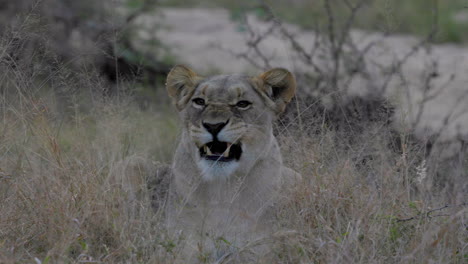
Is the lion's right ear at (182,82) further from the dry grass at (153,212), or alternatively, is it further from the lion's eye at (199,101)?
the dry grass at (153,212)

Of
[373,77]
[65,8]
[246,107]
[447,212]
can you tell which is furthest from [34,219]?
[65,8]

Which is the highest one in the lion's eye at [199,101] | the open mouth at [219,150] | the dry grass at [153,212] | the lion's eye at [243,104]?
the lion's eye at [243,104]

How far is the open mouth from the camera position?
3.68m

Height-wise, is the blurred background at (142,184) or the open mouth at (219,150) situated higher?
the open mouth at (219,150)

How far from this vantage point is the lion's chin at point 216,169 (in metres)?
3.66

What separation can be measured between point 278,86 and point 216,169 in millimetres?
620

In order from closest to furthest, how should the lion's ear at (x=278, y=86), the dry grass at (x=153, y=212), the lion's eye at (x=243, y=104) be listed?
the dry grass at (x=153, y=212), the lion's eye at (x=243, y=104), the lion's ear at (x=278, y=86)

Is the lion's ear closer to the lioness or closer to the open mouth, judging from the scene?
the lioness

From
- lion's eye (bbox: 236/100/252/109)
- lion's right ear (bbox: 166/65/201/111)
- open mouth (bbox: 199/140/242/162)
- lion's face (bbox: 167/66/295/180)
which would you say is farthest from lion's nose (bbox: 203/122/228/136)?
lion's right ear (bbox: 166/65/201/111)

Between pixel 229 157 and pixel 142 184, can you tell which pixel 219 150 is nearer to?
pixel 229 157

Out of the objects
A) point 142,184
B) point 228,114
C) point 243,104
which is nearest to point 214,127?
point 228,114

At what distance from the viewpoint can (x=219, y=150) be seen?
3730 millimetres

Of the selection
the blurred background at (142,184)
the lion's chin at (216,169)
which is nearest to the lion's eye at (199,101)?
the lion's chin at (216,169)

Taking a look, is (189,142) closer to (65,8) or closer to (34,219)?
(34,219)
